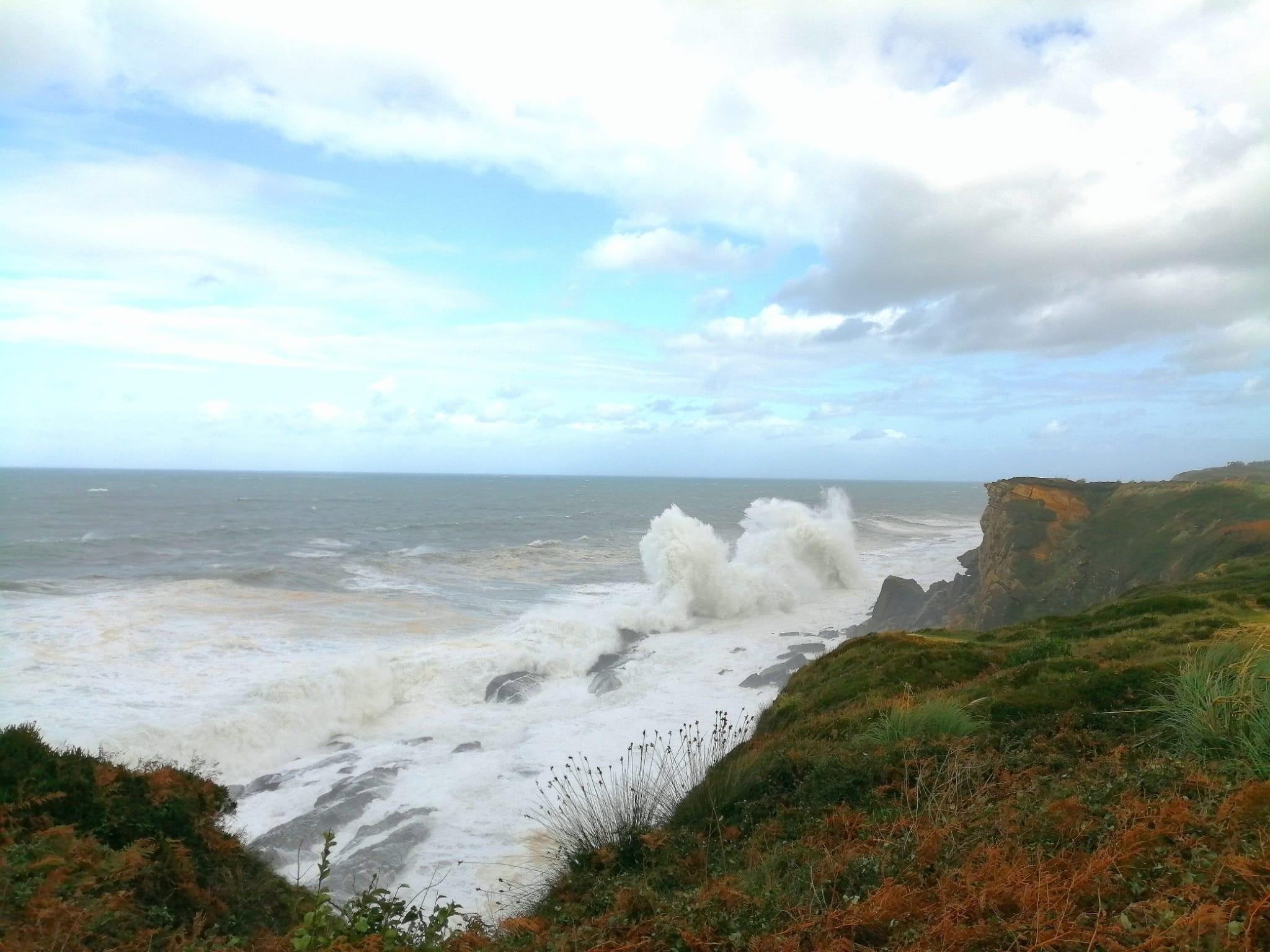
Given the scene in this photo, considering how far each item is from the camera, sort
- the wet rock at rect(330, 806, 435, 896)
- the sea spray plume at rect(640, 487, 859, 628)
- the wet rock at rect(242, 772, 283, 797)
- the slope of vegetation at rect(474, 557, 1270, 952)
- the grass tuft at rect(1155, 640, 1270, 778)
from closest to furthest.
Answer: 1. the slope of vegetation at rect(474, 557, 1270, 952)
2. the grass tuft at rect(1155, 640, 1270, 778)
3. the wet rock at rect(330, 806, 435, 896)
4. the wet rock at rect(242, 772, 283, 797)
5. the sea spray plume at rect(640, 487, 859, 628)

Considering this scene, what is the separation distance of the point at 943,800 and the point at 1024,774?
977mm

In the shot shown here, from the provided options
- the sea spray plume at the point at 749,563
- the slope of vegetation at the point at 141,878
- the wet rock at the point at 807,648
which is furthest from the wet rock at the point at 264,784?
the sea spray plume at the point at 749,563

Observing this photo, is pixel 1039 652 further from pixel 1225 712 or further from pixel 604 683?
pixel 604 683

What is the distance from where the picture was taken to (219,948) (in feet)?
15.4

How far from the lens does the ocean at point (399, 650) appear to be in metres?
14.6

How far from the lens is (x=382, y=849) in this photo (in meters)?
12.7

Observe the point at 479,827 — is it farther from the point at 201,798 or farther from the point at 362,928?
the point at 362,928

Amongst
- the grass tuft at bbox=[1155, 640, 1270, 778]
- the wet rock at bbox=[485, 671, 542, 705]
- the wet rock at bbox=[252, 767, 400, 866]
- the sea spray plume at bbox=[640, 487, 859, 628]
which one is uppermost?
the grass tuft at bbox=[1155, 640, 1270, 778]

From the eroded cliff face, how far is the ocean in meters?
4.79

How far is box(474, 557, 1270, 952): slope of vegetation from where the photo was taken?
360cm

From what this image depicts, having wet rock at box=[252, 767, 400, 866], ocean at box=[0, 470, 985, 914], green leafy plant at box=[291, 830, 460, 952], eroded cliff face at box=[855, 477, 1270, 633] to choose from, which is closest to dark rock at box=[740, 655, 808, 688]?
ocean at box=[0, 470, 985, 914]

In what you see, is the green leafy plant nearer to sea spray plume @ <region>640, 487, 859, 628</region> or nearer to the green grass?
the green grass

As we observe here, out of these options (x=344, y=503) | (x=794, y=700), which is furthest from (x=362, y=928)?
(x=344, y=503)

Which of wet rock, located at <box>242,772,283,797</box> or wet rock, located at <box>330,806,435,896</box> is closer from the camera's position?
wet rock, located at <box>330,806,435,896</box>
